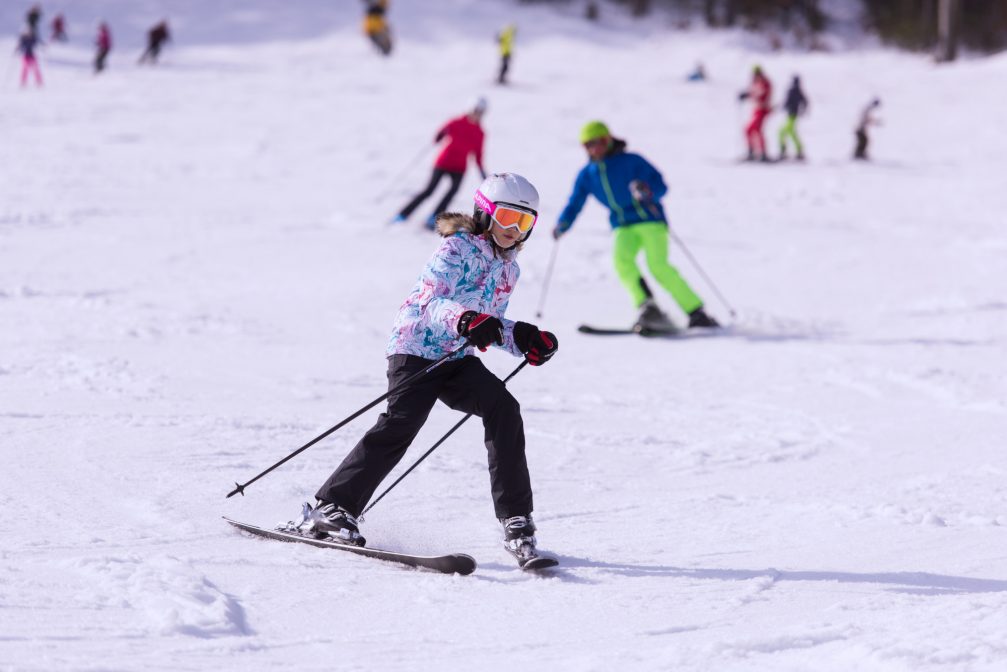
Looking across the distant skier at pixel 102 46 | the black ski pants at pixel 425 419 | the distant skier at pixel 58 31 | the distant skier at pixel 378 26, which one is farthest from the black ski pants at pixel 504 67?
the black ski pants at pixel 425 419

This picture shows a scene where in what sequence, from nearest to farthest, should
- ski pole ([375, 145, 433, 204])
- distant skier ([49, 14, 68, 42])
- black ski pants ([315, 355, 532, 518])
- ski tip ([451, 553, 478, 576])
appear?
ski tip ([451, 553, 478, 576])
black ski pants ([315, 355, 532, 518])
ski pole ([375, 145, 433, 204])
distant skier ([49, 14, 68, 42])

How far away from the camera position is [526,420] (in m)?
5.97

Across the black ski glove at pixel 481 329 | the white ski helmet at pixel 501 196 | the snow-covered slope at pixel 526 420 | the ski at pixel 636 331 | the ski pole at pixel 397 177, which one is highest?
the white ski helmet at pixel 501 196

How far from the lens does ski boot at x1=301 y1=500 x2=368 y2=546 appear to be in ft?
12.6

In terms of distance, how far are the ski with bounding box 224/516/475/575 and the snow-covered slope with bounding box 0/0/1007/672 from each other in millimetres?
51

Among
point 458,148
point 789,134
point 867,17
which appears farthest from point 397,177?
point 867,17

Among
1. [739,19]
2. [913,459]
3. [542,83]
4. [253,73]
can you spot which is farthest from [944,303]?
[739,19]

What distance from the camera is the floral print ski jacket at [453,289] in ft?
12.0

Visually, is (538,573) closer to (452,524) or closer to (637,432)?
(452,524)

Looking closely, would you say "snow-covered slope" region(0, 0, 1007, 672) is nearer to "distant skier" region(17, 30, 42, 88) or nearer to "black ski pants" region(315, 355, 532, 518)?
"black ski pants" region(315, 355, 532, 518)

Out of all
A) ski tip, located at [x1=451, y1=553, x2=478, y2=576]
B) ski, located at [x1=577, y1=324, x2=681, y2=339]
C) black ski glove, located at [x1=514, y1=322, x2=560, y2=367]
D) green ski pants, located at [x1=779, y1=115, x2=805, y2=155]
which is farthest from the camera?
green ski pants, located at [x1=779, y1=115, x2=805, y2=155]

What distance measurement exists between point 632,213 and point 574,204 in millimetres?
443

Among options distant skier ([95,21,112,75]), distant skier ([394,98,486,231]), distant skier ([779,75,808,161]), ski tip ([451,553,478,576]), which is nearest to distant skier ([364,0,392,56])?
distant skier ([95,21,112,75])

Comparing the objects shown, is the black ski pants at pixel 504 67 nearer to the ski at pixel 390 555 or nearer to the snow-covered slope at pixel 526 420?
the snow-covered slope at pixel 526 420
